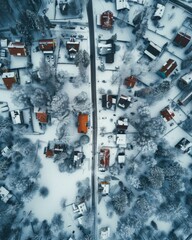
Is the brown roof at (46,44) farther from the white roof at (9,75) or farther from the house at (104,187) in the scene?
the house at (104,187)

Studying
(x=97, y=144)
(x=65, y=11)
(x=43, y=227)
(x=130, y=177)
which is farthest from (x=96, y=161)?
(x=65, y=11)

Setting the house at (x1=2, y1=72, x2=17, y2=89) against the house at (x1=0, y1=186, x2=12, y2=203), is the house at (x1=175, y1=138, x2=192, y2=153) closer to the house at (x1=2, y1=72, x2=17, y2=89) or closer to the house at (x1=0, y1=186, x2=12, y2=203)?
the house at (x1=0, y1=186, x2=12, y2=203)

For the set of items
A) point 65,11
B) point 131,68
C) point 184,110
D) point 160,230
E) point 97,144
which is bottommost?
point 160,230

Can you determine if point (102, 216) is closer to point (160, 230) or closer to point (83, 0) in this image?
point (160, 230)

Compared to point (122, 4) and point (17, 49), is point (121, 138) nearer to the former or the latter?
point (17, 49)

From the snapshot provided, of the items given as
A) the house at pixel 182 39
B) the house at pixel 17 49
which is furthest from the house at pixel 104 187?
the house at pixel 182 39

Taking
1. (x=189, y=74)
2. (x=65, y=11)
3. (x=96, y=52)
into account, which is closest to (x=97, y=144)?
(x=96, y=52)

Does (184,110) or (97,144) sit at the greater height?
(184,110)
